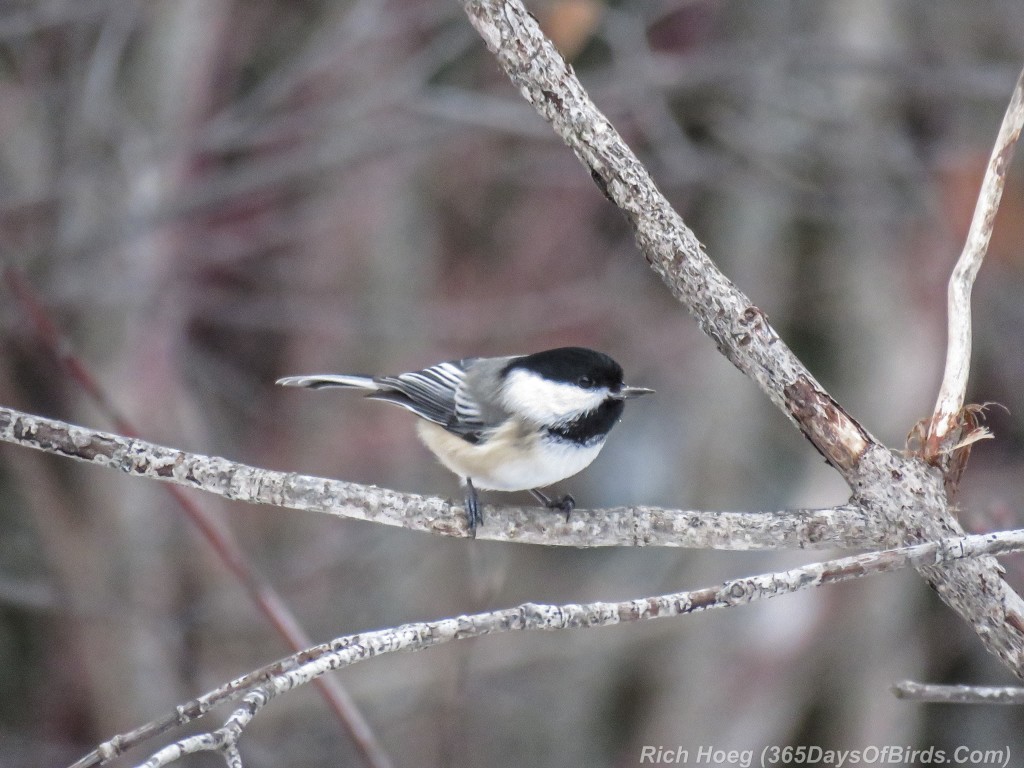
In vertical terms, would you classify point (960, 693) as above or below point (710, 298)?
below

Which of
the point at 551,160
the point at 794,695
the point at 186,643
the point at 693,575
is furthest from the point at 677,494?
the point at 186,643

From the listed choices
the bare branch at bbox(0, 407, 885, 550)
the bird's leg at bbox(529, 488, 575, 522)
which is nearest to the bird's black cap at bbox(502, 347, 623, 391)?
the bird's leg at bbox(529, 488, 575, 522)

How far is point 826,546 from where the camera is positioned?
1.53 m

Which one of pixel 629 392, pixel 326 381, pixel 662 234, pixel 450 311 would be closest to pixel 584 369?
pixel 629 392

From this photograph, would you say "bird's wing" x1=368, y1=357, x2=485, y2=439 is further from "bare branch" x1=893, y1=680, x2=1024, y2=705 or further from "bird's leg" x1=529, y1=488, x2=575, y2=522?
"bare branch" x1=893, y1=680, x2=1024, y2=705

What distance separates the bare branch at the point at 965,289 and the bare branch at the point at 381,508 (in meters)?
0.19

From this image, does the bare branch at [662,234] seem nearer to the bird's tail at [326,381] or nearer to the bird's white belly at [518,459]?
the bird's white belly at [518,459]

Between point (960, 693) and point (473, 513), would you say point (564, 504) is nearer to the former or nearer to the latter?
point (473, 513)

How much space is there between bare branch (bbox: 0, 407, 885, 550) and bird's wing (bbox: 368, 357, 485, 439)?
77 cm

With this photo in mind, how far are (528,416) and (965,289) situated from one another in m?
1.03

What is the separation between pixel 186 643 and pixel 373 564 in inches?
44.7

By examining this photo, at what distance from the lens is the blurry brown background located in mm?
3680

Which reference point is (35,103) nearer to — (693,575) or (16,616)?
(16,616)

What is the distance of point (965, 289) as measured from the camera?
5.08ft
